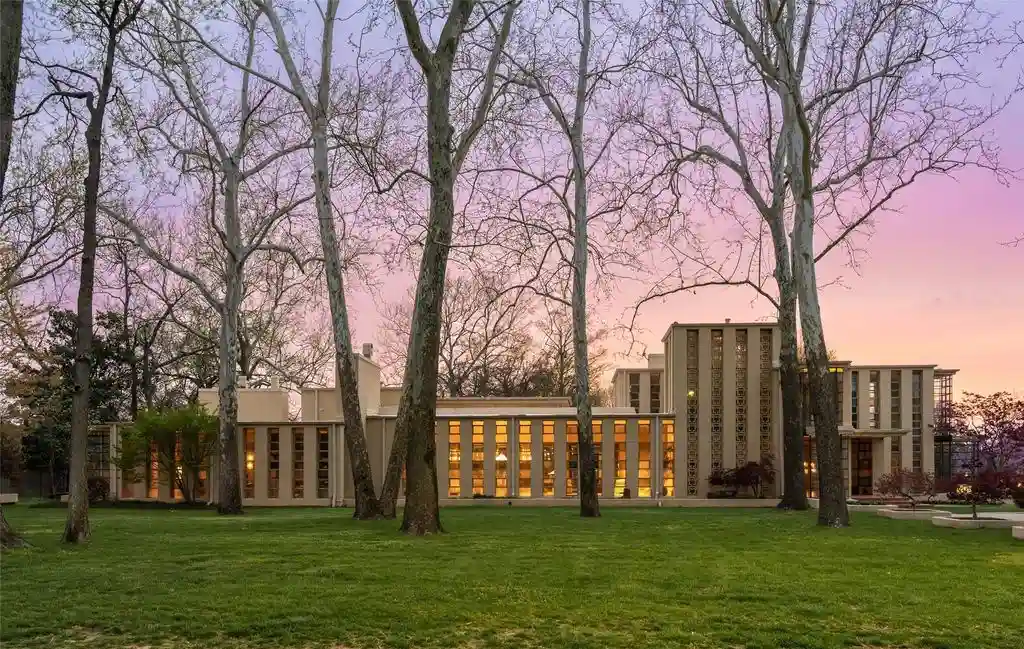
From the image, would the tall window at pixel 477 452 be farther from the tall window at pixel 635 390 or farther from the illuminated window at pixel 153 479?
the tall window at pixel 635 390

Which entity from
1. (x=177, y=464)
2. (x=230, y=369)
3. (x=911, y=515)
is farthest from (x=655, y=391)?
(x=230, y=369)

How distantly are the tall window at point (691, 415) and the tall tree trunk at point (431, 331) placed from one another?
57.7 ft

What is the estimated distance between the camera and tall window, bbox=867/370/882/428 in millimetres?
34500

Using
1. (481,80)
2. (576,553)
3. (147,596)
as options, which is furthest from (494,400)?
(147,596)

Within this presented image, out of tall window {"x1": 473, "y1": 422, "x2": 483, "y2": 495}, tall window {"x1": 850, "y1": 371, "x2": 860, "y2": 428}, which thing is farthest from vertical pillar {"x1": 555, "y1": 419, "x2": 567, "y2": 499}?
tall window {"x1": 850, "y1": 371, "x2": 860, "y2": 428}

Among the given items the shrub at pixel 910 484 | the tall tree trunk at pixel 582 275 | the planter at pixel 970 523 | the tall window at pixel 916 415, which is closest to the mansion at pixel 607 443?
the tall window at pixel 916 415

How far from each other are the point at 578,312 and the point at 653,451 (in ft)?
35.6

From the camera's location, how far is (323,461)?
103 ft

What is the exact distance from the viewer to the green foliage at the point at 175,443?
99.9 feet

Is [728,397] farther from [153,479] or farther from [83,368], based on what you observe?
[83,368]

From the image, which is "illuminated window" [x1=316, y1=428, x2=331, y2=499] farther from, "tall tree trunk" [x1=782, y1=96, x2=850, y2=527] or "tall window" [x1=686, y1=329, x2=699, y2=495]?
"tall tree trunk" [x1=782, y1=96, x2=850, y2=527]

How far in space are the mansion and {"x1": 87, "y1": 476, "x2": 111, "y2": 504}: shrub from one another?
0.27 m

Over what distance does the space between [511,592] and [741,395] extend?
23853mm

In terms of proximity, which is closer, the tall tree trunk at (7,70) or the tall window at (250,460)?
the tall tree trunk at (7,70)
